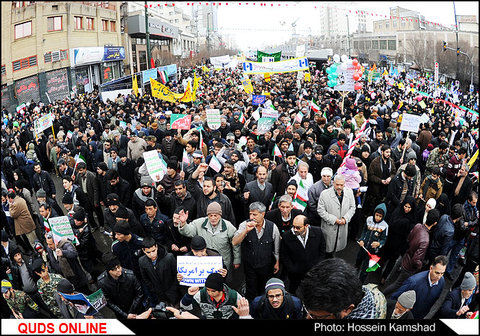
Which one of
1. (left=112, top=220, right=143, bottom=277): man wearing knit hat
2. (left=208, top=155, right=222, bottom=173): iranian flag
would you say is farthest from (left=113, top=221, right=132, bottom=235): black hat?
(left=208, top=155, right=222, bottom=173): iranian flag

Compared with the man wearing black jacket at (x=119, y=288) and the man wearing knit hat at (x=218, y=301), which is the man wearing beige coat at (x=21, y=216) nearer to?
the man wearing black jacket at (x=119, y=288)

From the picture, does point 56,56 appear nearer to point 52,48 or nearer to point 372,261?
point 52,48

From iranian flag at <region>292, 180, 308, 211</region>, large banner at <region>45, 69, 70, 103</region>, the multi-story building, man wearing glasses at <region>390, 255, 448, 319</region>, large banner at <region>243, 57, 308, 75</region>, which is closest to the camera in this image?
man wearing glasses at <region>390, 255, 448, 319</region>

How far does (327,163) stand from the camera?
6746mm

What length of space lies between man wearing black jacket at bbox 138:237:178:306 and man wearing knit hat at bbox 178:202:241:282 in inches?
18.1

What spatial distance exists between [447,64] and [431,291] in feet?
55.8

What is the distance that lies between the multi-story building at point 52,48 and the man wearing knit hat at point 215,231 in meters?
2.91

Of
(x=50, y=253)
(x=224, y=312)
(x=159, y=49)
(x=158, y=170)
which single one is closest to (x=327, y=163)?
(x=158, y=170)

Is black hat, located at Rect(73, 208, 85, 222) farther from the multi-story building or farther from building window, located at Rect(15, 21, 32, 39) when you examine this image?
building window, located at Rect(15, 21, 32, 39)

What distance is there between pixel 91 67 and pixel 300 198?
21.8 meters

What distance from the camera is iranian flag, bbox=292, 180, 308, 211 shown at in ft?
16.3

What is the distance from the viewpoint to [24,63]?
1152cm

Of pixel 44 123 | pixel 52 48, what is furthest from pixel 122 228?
pixel 52 48

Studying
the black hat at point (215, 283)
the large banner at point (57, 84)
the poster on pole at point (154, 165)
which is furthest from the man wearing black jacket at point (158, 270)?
the large banner at point (57, 84)
